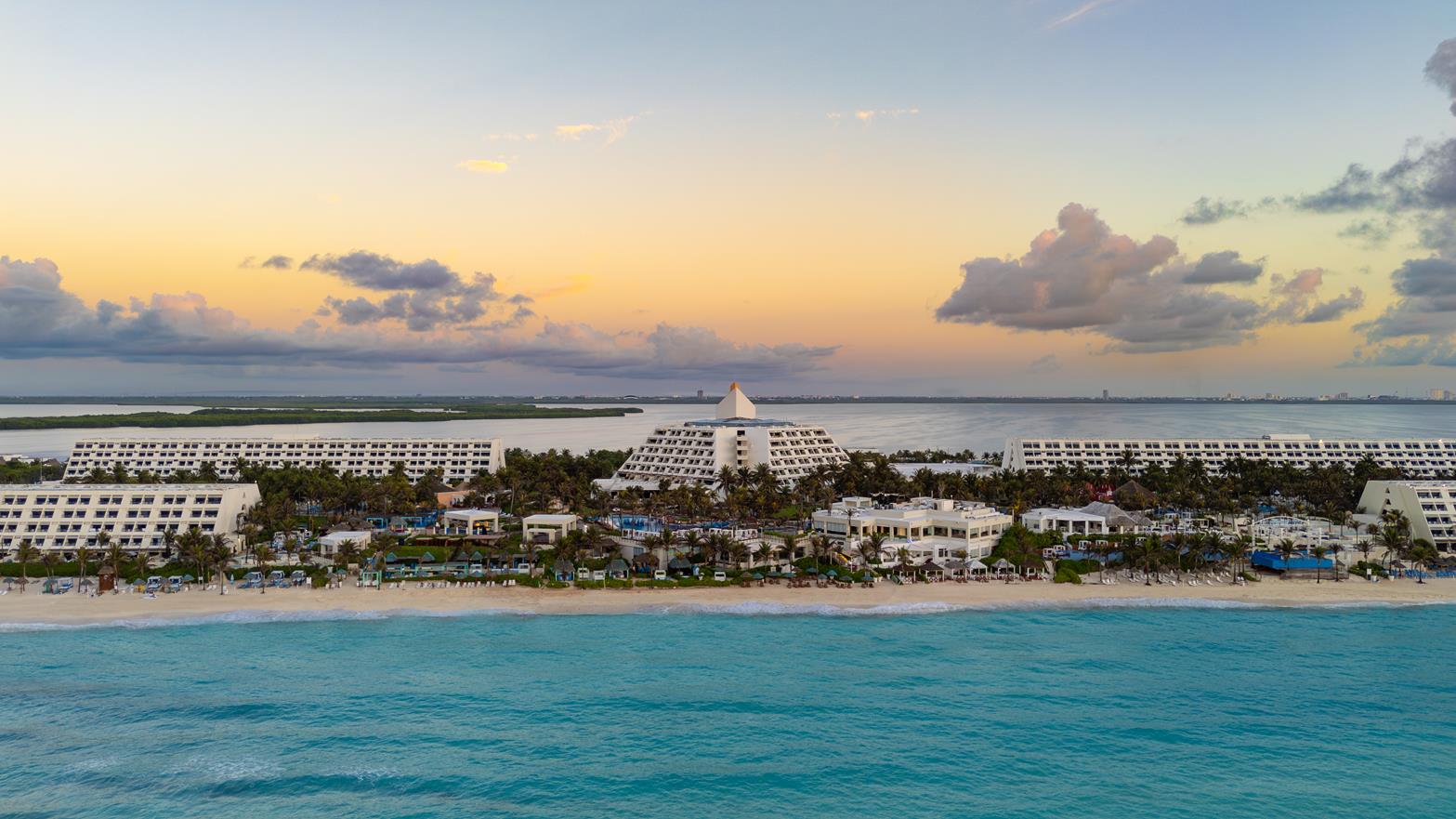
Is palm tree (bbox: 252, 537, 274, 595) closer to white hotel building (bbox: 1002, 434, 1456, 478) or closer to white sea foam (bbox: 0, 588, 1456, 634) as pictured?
white sea foam (bbox: 0, 588, 1456, 634)

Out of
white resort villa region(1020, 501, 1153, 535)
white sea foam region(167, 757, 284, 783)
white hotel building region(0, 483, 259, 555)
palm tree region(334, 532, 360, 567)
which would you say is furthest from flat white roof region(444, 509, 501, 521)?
white resort villa region(1020, 501, 1153, 535)

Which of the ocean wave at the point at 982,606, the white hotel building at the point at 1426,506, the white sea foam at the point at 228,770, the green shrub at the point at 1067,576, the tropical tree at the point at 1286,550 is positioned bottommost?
the white sea foam at the point at 228,770

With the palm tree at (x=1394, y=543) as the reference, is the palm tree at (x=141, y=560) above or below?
below

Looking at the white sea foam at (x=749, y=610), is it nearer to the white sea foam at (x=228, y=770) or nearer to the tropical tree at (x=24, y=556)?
the tropical tree at (x=24, y=556)

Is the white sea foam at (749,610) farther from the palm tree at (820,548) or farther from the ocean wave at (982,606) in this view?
the palm tree at (820,548)

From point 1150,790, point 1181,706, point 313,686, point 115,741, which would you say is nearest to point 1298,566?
point 1181,706

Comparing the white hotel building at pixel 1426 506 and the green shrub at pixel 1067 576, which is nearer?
the green shrub at pixel 1067 576

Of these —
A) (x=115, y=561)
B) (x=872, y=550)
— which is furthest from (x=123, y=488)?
(x=872, y=550)

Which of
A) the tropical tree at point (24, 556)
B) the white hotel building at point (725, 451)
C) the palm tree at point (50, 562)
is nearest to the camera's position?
the tropical tree at point (24, 556)

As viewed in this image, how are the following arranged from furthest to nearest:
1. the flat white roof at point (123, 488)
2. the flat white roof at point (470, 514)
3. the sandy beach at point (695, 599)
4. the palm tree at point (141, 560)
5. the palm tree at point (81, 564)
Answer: the flat white roof at point (470, 514)
the flat white roof at point (123, 488)
the palm tree at point (141, 560)
the palm tree at point (81, 564)
the sandy beach at point (695, 599)

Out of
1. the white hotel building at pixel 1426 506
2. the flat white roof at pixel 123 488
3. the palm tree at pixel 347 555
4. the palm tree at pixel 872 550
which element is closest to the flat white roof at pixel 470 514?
the palm tree at pixel 347 555
